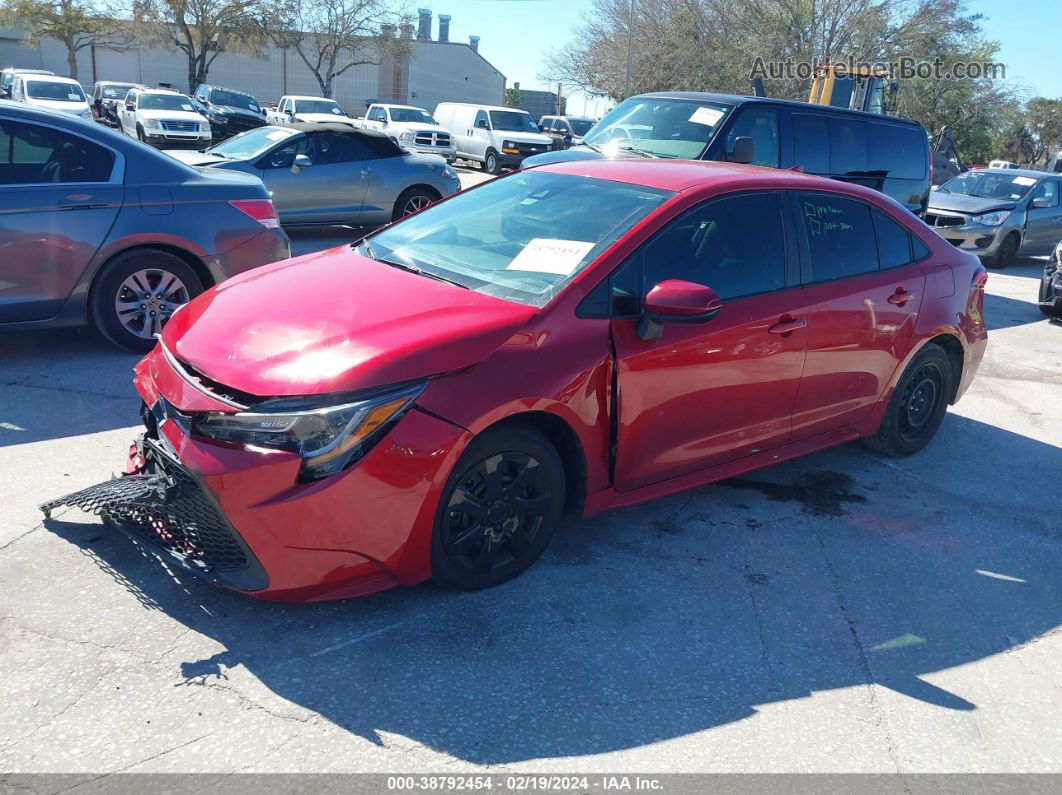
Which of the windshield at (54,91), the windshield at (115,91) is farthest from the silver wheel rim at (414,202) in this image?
the windshield at (115,91)

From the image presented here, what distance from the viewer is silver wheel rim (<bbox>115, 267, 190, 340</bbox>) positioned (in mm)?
6059

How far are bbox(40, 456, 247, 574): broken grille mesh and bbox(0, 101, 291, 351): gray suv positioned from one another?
9.36ft

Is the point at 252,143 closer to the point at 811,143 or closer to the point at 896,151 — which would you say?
the point at 811,143

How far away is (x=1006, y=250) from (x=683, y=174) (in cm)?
1226

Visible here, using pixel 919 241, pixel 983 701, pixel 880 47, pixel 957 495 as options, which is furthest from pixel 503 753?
pixel 880 47

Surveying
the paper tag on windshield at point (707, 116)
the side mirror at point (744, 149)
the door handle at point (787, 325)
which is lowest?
the door handle at point (787, 325)

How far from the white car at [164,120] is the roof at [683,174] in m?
22.4

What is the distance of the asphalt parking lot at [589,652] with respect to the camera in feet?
8.88

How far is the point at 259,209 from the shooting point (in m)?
6.56

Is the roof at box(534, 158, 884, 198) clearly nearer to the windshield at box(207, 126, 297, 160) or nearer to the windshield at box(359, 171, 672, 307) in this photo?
the windshield at box(359, 171, 672, 307)

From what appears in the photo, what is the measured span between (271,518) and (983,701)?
2575 mm

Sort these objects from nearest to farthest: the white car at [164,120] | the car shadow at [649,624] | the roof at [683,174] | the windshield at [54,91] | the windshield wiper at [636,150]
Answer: the car shadow at [649,624]
the roof at [683,174]
the windshield wiper at [636,150]
the white car at [164,120]
the windshield at [54,91]

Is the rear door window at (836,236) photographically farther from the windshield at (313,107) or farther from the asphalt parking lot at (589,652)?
the windshield at (313,107)

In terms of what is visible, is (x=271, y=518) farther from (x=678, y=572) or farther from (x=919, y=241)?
(x=919, y=241)
